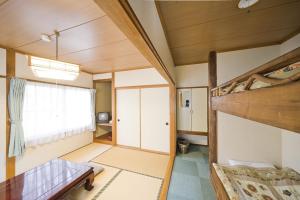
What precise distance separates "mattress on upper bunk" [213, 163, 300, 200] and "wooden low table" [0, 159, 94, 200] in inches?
75.5

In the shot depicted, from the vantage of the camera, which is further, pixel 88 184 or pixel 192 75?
pixel 192 75

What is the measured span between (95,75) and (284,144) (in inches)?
188

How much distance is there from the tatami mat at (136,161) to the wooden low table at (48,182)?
0.82m

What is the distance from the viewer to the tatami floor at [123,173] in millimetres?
1728

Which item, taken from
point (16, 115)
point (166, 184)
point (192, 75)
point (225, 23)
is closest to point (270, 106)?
point (225, 23)

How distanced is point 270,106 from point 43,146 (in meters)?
3.66

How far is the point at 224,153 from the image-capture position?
2.21 meters

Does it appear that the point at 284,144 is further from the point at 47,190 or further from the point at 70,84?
the point at 70,84

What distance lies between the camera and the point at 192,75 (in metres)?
3.08

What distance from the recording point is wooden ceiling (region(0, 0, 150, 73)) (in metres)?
1.14

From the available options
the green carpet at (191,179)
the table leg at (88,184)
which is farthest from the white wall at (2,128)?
the green carpet at (191,179)

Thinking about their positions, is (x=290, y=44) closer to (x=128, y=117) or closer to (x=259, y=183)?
(x=259, y=183)

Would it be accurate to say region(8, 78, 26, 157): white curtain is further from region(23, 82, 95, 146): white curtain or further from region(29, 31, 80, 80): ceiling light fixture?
region(29, 31, 80, 80): ceiling light fixture

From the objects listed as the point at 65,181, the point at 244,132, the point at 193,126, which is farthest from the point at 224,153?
the point at 65,181
